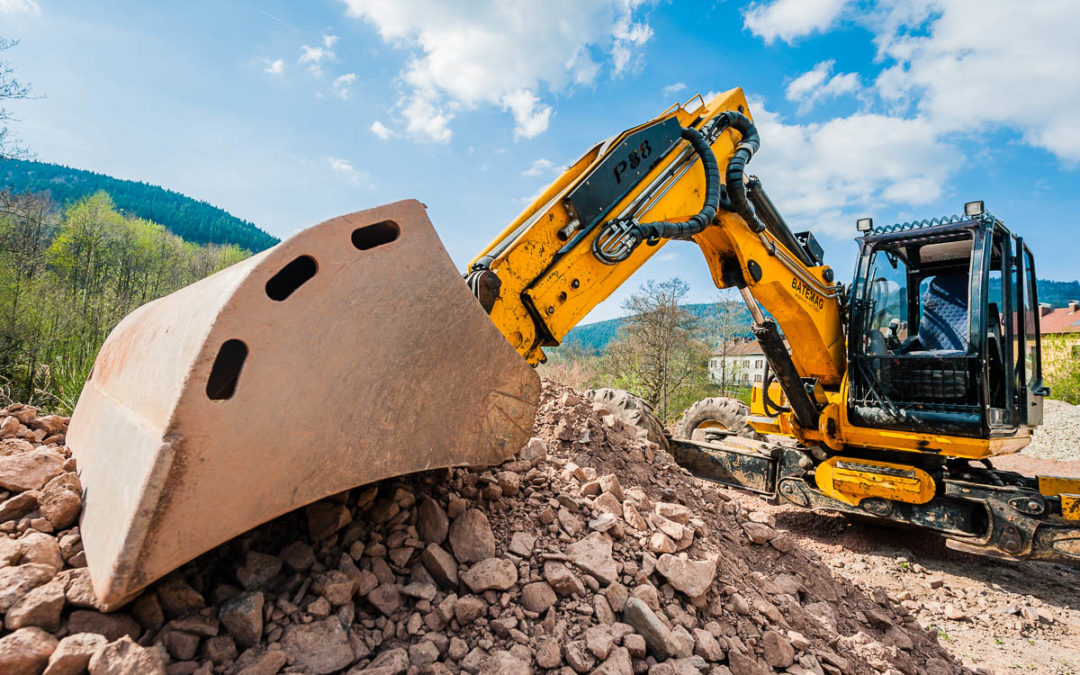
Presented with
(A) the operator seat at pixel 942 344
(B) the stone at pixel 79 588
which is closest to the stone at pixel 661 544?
(B) the stone at pixel 79 588

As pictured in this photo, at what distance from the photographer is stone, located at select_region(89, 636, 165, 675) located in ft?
4.71

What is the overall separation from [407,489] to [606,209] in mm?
1816

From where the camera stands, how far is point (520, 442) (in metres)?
2.26

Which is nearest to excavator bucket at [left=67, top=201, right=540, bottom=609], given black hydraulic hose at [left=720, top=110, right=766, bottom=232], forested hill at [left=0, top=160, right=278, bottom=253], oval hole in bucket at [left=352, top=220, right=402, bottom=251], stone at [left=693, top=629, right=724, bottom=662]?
oval hole in bucket at [left=352, top=220, right=402, bottom=251]

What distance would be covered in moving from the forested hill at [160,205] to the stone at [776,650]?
85.7 metres

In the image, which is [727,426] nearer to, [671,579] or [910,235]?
[910,235]

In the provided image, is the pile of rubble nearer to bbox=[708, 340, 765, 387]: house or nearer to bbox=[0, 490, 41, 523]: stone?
bbox=[0, 490, 41, 523]: stone

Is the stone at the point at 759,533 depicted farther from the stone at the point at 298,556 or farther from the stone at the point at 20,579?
the stone at the point at 20,579

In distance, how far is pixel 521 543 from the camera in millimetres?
2287

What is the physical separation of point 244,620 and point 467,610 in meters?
0.70

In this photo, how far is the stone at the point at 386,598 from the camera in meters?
1.92

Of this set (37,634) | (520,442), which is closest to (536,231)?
(520,442)

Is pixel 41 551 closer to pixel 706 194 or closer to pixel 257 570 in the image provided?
pixel 257 570

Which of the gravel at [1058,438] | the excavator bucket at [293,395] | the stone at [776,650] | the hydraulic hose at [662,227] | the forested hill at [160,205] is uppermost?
the forested hill at [160,205]
